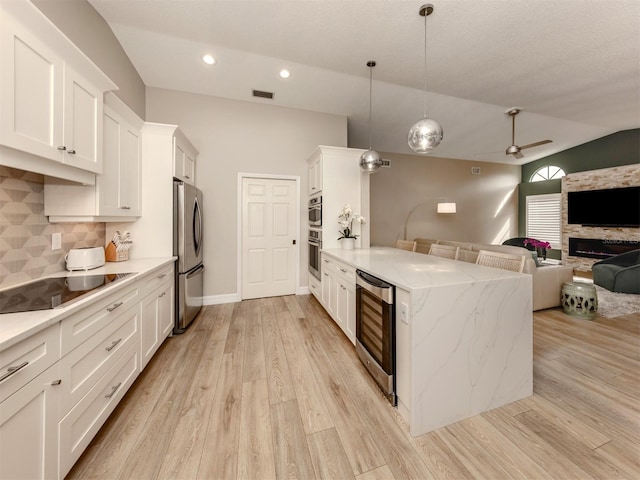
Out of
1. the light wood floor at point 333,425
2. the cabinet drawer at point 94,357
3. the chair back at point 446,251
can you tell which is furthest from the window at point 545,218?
the cabinet drawer at point 94,357

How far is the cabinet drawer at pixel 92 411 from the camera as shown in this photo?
3.81ft

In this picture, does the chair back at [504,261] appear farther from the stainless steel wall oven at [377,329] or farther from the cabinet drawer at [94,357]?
the cabinet drawer at [94,357]

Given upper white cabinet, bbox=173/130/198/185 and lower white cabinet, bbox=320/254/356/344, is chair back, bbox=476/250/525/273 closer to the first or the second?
lower white cabinet, bbox=320/254/356/344

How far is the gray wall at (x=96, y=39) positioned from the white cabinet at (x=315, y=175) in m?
2.52

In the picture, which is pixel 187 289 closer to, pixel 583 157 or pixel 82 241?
pixel 82 241

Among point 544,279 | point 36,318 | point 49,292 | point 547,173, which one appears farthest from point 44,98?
point 547,173

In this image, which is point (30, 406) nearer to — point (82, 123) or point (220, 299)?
point (82, 123)

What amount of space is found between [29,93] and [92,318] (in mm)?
1298

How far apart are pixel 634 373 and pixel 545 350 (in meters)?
0.55

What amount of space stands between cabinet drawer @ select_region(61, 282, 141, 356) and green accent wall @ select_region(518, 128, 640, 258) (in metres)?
10.1

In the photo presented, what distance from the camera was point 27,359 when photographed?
0.97 m

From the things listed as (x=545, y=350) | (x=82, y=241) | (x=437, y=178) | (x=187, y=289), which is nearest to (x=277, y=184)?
(x=187, y=289)

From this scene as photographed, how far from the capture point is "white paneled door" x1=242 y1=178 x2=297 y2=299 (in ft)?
13.2

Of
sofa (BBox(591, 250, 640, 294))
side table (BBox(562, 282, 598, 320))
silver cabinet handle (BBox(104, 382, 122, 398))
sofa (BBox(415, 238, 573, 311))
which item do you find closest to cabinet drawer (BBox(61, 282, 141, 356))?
silver cabinet handle (BBox(104, 382, 122, 398))
